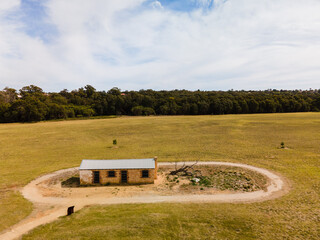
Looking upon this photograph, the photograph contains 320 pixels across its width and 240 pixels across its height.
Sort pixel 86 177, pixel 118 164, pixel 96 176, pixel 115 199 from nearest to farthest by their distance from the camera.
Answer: pixel 115 199 < pixel 86 177 < pixel 96 176 < pixel 118 164

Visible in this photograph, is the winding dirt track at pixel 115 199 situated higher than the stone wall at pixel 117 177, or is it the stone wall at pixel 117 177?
the stone wall at pixel 117 177

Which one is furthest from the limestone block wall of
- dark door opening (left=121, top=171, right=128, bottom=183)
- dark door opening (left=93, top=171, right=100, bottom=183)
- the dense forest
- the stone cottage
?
the dense forest

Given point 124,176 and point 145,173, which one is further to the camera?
point 124,176

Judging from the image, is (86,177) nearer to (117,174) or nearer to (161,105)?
(117,174)

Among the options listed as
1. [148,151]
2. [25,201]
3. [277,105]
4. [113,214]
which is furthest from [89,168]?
[277,105]

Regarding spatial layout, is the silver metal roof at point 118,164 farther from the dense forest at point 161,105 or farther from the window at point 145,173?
the dense forest at point 161,105

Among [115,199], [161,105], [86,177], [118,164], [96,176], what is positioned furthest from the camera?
[161,105]

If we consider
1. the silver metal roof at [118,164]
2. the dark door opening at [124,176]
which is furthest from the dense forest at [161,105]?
the dark door opening at [124,176]

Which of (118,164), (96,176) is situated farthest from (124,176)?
(96,176)

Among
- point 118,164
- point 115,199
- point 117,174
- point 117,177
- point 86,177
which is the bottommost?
point 115,199

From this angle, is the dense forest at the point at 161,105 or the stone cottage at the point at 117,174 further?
the dense forest at the point at 161,105

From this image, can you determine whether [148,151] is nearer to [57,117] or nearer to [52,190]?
[52,190]
